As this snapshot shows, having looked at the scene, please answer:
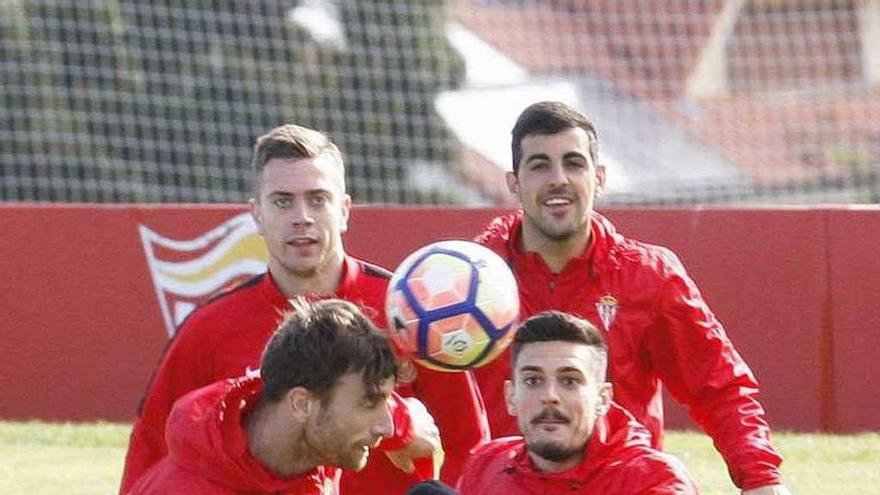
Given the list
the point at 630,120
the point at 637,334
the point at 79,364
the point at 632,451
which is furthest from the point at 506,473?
the point at 630,120

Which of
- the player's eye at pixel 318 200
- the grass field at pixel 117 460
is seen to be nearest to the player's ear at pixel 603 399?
the player's eye at pixel 318 200

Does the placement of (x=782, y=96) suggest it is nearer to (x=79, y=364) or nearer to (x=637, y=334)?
(x=79, y=364)

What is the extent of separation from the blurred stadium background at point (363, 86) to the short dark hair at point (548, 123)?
12.0 m

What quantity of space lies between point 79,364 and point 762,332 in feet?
14.5

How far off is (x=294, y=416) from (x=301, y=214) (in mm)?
1320

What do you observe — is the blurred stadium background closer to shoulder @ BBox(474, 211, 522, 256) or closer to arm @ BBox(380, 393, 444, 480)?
shoulder @ BBox(474, 211, 522, 256)

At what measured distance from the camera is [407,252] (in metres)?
13.2

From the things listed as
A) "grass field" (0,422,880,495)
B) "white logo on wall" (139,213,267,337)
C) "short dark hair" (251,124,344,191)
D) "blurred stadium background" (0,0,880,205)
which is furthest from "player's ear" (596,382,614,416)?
"blurred stadium background" (0,0,880,205)

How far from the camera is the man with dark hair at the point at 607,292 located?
7270mm

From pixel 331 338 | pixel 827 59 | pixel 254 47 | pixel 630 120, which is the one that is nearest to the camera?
pixel 331 338

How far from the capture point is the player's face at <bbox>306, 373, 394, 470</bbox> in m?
5.59

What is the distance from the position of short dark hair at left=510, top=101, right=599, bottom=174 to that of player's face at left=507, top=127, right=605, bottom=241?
0.07ft

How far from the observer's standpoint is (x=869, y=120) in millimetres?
26312

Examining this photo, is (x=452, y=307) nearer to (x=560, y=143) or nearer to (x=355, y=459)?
(x=560, y=143)
